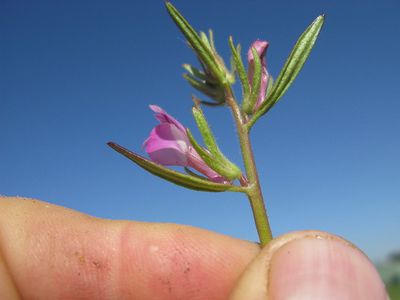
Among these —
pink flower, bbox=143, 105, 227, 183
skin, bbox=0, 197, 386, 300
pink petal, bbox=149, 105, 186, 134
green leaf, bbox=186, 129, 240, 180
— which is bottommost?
skin, bbox=0, 197, 386, 300

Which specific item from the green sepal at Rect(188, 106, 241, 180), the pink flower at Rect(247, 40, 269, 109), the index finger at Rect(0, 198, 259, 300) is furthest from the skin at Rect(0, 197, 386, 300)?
the pink flower at Rect(247, 40, 269, 109)

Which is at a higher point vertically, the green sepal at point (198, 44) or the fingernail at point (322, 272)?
the green sepal at point (198, 44)

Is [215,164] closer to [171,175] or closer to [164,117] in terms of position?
[171,175]

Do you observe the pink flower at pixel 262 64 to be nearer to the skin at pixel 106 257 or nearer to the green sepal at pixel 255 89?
the green sepal at pixel 255 89

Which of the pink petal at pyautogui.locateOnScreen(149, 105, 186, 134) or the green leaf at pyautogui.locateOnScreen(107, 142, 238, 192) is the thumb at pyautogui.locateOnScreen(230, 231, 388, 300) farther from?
the pink petal at pyautogui.locateOnScreen(149, 105, 186, 134)

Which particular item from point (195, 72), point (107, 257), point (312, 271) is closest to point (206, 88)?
point (195, 72)

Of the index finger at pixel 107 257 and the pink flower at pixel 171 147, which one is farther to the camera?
the index finger at pixel 107 257

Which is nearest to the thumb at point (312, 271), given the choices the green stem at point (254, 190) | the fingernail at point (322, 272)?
the fingernail at point (322, 272)
